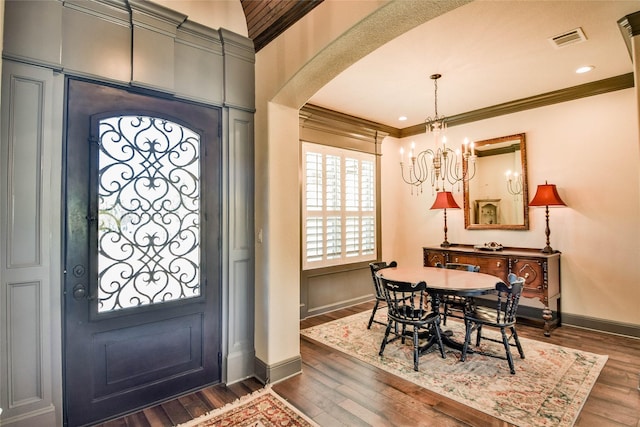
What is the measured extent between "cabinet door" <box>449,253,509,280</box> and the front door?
346cm

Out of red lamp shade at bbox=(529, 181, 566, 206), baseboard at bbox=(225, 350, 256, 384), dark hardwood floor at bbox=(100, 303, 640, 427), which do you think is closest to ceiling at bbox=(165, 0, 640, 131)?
red lamp shade at bbox=(529, 181, 566, 206)

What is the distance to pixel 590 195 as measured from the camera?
161 inches

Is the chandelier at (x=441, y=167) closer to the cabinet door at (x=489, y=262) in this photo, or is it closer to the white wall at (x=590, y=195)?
the white wall at (x=590, y=195)

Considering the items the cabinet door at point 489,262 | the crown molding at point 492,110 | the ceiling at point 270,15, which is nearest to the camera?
the ceiling at point 270,15

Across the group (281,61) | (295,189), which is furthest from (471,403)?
(281,61)

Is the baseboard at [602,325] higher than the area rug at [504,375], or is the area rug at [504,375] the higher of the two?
the baseboard at [602,325]

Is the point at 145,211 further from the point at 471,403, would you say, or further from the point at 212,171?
the point at 471,403

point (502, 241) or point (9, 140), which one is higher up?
point (9, 140)

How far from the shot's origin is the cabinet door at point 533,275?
3999 mm

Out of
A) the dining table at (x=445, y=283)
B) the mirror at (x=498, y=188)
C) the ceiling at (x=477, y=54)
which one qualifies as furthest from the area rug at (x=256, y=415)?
the mirror at (x=498, y=188)

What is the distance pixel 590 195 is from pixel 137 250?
5070mm

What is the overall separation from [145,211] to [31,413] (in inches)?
55.6

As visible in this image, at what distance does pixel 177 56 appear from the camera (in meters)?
2.63

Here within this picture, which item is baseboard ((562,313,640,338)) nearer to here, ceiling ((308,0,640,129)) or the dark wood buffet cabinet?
the dark wood buffet cabinet
